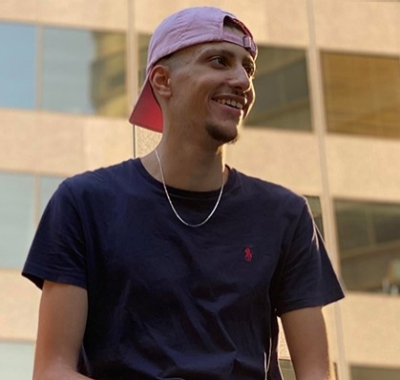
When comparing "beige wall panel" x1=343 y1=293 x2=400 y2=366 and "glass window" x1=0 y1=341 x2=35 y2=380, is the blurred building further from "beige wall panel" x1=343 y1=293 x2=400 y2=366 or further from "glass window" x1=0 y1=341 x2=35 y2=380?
"glass window" x1=0 y1=341 x2=35 y2=380

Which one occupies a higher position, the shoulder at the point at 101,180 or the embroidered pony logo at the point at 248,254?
the shoulder at the point at 101,180

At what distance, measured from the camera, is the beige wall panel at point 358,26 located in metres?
18.6

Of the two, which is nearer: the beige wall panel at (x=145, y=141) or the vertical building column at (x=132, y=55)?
the beige wall panel at (x=145, y=141)

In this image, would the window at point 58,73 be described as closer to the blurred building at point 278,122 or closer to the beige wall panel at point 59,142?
the blurred building at point 278,122

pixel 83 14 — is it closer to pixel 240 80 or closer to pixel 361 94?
pixel 361 94

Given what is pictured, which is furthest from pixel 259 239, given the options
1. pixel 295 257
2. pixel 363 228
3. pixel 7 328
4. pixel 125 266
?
pixel 363 228

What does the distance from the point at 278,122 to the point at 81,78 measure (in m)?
2.55

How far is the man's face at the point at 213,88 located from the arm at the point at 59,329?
1.58 ft

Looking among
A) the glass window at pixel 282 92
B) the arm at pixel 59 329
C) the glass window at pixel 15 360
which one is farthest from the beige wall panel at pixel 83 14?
the arm at pixel 59 329


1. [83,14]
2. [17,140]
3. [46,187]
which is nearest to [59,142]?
[17,140]

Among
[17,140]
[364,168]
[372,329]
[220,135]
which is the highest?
[17,140]

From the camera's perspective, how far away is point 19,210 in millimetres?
16562

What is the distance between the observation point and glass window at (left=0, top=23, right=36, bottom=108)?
17250mm

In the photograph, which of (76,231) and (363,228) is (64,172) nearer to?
(363,228)
